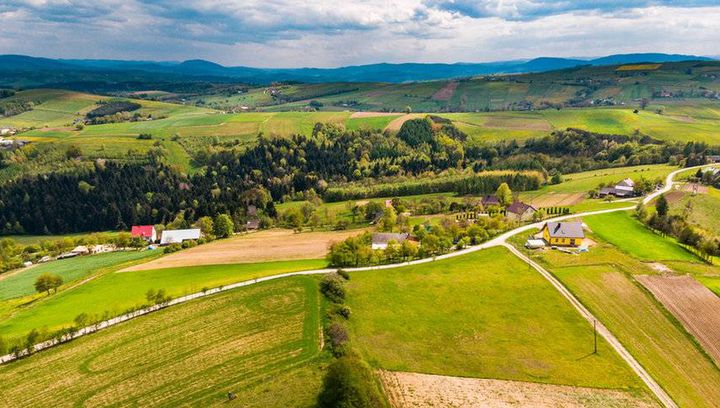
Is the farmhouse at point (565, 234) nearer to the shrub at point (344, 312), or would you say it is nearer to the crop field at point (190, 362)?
the shrub at point (344, 312)

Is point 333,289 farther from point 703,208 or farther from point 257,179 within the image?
point 257,179

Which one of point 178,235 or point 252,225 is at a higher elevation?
point 178,235

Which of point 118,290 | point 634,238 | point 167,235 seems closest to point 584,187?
point 634,238

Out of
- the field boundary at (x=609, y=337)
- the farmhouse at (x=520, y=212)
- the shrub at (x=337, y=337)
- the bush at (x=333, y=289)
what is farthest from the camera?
the farmhouse at (x=520, y=212)

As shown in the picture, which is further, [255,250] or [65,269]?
[255,250]

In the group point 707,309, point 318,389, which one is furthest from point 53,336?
point 707,309

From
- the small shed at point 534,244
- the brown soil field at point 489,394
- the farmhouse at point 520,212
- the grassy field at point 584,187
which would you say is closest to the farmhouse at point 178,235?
the small shed at point 534,244
